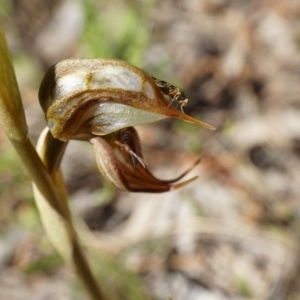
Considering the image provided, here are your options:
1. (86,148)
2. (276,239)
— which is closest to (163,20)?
(86,148)

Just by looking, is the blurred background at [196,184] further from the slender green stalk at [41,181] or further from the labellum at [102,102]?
the labellum at [102,102]

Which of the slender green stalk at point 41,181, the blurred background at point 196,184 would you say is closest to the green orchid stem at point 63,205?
the slender green stalk at point 41,181

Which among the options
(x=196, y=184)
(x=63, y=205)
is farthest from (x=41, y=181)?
(x=196, y=184)

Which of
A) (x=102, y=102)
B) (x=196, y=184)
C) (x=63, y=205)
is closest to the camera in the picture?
(x=102, y=102)

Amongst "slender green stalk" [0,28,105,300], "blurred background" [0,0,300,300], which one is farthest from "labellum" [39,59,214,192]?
"blurred background" [0,0,300,300]

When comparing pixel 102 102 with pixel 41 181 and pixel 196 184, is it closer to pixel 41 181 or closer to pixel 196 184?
pixel 41 181

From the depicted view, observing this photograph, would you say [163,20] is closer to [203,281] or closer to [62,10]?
[62,10]
